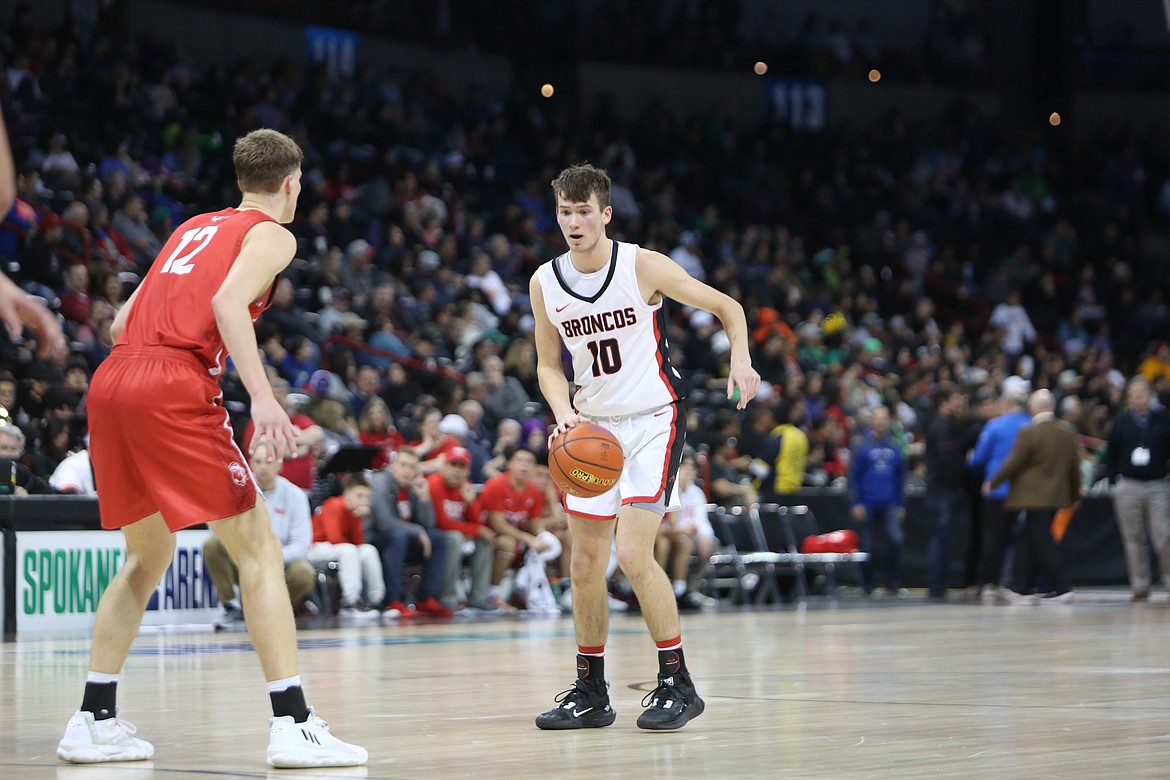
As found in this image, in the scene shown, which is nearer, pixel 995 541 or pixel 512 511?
pixel 512 511

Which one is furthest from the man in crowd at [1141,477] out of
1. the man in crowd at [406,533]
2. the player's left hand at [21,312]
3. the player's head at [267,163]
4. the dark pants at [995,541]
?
the player's left hand at [21,312]

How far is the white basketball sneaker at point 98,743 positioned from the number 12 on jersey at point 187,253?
155 centimetres

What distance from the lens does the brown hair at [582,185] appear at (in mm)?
6730

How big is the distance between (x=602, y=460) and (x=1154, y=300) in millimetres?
26034

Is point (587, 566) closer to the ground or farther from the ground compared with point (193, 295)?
closer to the ground

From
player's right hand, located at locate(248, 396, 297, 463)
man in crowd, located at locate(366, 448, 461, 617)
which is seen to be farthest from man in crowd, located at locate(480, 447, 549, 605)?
player's right hand, located at locate(248, 396, 297, 463)

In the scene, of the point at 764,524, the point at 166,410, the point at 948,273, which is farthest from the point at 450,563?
the point at 948,273

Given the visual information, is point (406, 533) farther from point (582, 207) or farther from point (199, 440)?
point (199, 440)

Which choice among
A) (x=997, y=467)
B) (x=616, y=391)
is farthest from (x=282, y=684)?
(x=997, y=467)

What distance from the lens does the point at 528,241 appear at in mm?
24906

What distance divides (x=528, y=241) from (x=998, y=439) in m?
8.53

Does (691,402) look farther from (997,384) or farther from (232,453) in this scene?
(232,453)

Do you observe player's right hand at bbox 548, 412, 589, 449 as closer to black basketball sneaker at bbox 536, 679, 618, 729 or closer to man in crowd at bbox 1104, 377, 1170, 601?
black basketball sneaker at bbox 536, 679, 618, 729

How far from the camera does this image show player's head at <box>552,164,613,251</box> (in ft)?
22.1
